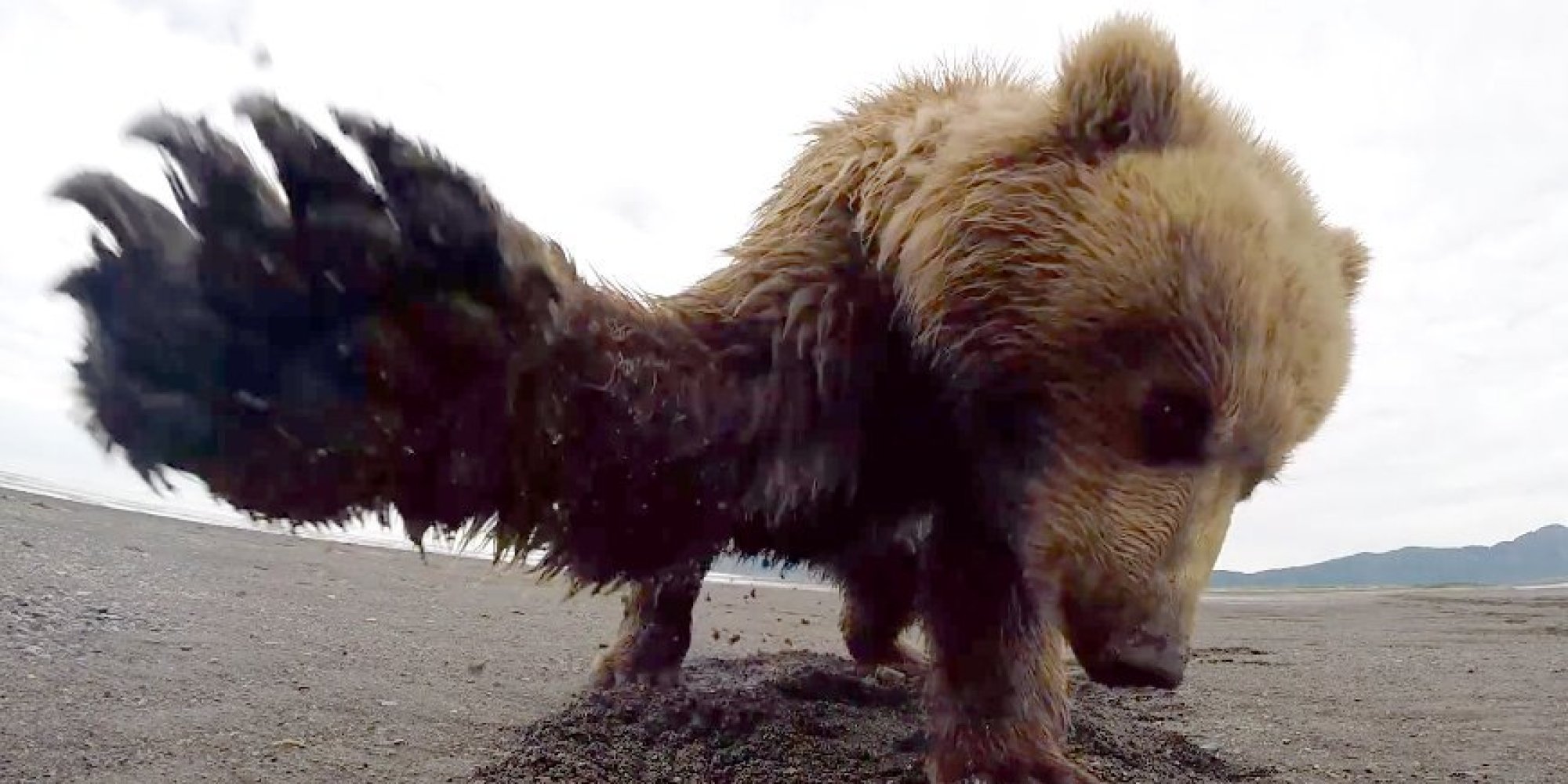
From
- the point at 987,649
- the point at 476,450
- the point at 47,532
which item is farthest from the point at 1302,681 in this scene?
the point at 47,532

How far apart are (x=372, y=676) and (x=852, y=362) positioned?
5.08 ft

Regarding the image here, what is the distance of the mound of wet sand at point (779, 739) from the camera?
211 cm

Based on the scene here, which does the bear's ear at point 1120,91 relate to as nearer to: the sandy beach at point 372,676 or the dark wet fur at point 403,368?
the dark wet fur at point 403,368

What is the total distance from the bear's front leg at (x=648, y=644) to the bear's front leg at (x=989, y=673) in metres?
1.04

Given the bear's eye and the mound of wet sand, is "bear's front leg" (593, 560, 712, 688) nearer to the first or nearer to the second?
the mound of wet sand

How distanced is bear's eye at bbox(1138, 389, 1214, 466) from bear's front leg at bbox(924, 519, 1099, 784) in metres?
0.42

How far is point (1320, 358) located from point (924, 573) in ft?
2.94

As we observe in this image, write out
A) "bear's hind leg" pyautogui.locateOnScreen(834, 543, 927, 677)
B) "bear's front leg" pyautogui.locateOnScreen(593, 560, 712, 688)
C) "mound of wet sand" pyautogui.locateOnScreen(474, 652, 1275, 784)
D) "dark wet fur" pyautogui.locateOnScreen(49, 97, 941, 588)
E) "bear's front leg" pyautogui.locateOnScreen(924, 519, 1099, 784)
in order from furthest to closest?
"bear's front leg" pyautogui.locateOnScreen(593, 560, 712, 688)
"bear's hind leg" pyautogui.locateOnScreen(834, 543, 927, 677)
"bear's front leg" pyautogui.locateOnScreen(924, 519, 1099, 784)
"mound of wet sand" pyautogui.locateOnScreen(474, 652, 1275, 784)
"dark wet fur" pyautogui.locateOnScreen(49, 97, 941, 588)

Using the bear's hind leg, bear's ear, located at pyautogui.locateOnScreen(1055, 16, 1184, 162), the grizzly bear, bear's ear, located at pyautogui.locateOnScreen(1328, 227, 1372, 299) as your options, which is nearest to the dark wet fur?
the grizzly bear

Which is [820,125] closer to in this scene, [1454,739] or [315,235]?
[315,235]

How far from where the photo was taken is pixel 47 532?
158 inches

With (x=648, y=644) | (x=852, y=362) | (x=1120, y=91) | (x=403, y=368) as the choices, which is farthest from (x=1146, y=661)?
(x=648, y=644)

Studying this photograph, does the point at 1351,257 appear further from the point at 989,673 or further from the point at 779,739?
the point at 779,739

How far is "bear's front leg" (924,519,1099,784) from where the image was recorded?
7.36ft
